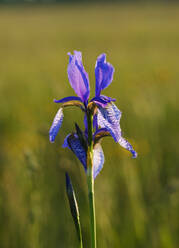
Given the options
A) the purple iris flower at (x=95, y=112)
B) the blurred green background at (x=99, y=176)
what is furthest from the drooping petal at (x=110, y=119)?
the blurred green background at (x=99, y=176)

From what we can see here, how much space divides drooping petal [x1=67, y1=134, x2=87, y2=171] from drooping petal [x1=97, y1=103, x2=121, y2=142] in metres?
0.05

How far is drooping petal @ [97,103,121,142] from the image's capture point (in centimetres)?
63

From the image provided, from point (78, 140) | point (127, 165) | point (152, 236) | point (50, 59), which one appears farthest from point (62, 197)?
point (50, 59)

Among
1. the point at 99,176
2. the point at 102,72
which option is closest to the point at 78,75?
the point at 102,72

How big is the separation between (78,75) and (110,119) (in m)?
0.11

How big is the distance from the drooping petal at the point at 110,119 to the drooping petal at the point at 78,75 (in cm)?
6

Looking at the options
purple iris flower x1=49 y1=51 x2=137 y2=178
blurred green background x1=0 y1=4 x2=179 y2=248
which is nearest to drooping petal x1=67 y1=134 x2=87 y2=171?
purple iris flower x1=49 y1=51 x2=137 y2=178

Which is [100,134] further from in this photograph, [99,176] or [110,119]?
[99,176]

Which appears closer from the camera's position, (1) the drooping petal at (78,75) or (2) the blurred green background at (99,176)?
(1) the drooping petal at (78,75)

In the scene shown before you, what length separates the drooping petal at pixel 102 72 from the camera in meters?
0.68

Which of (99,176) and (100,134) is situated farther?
(99,176)

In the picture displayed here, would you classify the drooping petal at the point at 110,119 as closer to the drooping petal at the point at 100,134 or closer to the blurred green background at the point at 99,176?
the drooping petal at the point at 100,134

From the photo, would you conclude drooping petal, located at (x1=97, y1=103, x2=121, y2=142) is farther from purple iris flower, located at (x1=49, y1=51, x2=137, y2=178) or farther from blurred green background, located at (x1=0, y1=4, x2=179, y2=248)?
blurred green background, located at (x1=0, y1=4, x2=179, y2=248)

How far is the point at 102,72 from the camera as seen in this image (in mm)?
694
